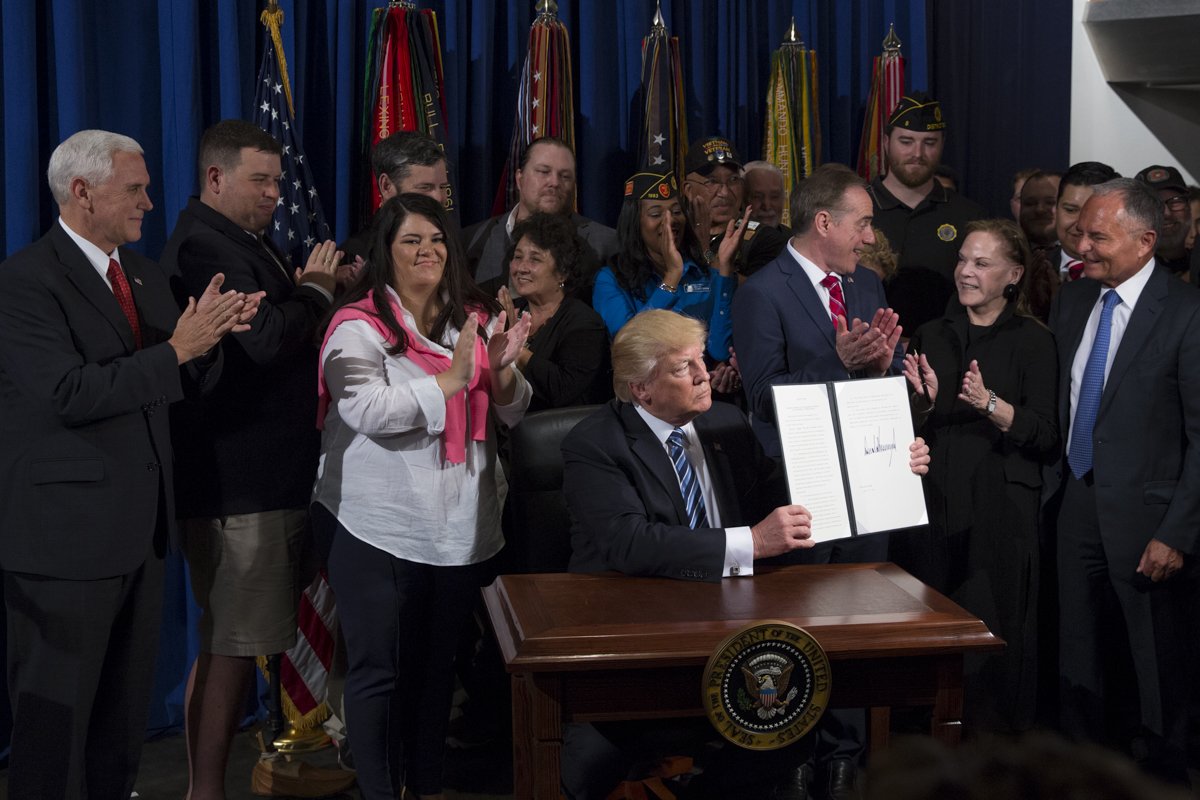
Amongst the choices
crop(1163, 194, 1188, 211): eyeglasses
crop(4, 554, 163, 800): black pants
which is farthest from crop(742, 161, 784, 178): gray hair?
crop(4, 554, 163, 800): black pants

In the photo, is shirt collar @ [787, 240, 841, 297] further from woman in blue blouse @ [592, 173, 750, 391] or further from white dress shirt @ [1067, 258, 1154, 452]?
white dress shirt @ [1067, 258, 1154, 452]

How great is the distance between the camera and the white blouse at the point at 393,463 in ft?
10.1

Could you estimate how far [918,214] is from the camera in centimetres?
460

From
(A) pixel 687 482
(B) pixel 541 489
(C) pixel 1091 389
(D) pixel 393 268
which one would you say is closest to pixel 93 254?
(D) pixel 393 268

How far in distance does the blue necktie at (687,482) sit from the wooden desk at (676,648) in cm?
28

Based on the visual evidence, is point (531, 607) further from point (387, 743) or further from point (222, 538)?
point (222, 538)

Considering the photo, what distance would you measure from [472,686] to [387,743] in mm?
917

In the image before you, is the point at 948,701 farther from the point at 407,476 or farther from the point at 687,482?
the point at 407,476

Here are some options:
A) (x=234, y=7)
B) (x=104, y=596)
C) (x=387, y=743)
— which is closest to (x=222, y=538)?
(x=104, y=596)

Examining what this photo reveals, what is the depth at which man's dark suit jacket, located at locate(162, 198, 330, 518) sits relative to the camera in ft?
10.9

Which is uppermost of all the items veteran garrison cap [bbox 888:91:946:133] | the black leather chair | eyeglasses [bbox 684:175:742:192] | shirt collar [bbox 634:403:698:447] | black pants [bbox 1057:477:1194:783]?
veteran garrison cap [bbox 888:91:946:133]

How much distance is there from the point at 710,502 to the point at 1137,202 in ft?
5.19

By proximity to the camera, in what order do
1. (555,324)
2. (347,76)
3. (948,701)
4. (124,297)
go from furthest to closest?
(347,76)
(555,324)
(124,297)
(948,701)

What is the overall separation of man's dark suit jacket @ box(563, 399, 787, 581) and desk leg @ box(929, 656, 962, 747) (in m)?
A: 0.52
